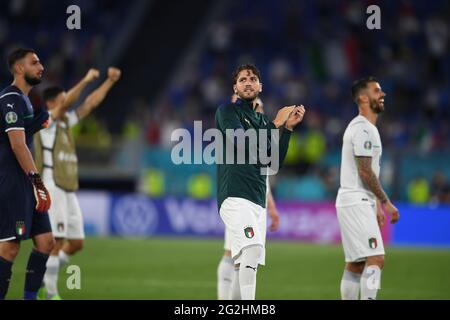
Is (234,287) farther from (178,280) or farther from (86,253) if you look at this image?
(86,253)

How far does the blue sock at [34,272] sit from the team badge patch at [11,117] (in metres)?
1.59

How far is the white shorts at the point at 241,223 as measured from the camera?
8.73m

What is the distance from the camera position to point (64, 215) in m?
11.8

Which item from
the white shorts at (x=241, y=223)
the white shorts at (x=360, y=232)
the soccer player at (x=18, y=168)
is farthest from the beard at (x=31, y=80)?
the white shorts at (x=360, y=232)

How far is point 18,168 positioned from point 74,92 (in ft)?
8.18

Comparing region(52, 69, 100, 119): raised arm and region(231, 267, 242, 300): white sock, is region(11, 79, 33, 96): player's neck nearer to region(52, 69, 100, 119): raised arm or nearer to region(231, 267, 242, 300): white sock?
Result: region(52, 69, 100, 119): raised arm

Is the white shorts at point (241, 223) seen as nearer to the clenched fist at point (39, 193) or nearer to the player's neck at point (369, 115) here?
the clenched fist at point (39, 193)

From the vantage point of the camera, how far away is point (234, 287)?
34.7 ft

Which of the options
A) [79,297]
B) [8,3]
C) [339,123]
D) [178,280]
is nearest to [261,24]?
[339,123]

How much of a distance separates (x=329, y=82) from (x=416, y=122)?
12.1 feet

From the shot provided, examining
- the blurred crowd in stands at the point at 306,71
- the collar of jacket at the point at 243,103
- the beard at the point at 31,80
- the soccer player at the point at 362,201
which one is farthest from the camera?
the blurred crowd in stands at the point at 306,71

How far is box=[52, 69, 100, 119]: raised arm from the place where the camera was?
1141cm

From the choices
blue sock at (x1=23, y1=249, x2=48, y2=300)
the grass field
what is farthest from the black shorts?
the grass field

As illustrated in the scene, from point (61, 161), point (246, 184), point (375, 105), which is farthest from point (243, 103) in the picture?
point (61, 161)
